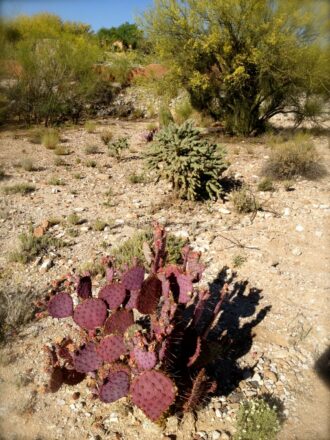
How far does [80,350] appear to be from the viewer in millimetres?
2688

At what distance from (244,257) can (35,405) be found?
9.68 ft

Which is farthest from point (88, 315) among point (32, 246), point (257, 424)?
point (32, 246)

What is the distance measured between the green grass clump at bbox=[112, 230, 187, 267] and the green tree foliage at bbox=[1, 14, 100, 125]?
1042cm

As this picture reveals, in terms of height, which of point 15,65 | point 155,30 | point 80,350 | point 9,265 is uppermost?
point 155,30

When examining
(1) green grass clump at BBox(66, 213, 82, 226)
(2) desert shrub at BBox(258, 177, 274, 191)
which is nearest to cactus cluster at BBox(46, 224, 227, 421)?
(1) green grass clump at BBox(66, 213, 82, 226)

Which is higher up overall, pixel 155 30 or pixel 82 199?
pixel 155 30

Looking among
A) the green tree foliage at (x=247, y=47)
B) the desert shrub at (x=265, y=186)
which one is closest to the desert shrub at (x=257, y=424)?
the desert shrub at (x=265, y=186)

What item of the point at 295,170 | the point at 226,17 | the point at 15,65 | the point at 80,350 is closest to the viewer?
the point at 80,350

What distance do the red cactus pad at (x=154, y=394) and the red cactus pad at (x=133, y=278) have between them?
2.10 ft

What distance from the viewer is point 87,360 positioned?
2.68 m

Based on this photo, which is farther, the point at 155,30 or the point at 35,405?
the point at 155,30

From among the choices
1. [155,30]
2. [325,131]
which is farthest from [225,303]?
[325,131]

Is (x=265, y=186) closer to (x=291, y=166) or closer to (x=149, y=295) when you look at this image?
(x=291, y=166)

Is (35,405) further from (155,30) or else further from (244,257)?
A: (155,30)
